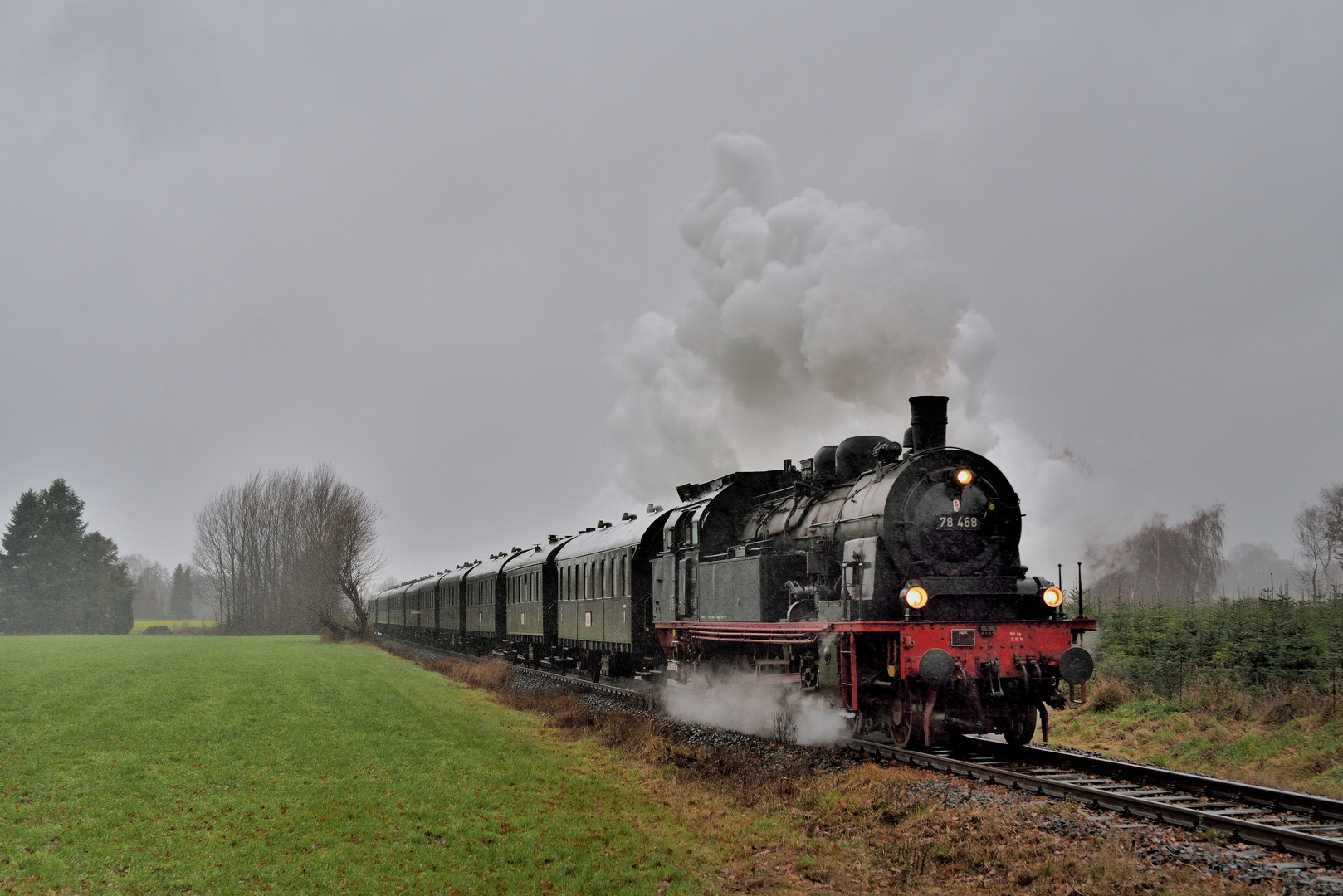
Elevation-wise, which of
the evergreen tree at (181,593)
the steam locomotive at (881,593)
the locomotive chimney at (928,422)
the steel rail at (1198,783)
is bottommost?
the evergreen tree at (181,593)

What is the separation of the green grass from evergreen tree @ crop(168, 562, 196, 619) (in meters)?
115

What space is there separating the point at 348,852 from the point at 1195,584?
5881cm

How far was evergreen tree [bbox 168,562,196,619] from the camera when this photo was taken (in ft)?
398

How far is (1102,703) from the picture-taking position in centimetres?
1666

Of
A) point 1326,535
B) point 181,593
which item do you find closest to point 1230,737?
point 1326,535

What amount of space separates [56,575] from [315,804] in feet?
244

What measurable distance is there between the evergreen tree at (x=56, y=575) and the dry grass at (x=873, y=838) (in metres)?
73.0

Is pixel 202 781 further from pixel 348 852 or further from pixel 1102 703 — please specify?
pixel 1102 703

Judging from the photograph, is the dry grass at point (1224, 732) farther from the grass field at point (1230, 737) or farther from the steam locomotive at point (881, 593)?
the steam locomotive at point (881, 593)

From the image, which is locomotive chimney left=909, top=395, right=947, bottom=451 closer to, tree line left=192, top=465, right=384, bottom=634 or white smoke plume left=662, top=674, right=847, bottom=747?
white smoke plume left=662, top=674, right=847, bottom=747

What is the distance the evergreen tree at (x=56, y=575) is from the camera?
232 feet

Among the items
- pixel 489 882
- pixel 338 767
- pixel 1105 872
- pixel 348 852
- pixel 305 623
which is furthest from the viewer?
pixel 305 623

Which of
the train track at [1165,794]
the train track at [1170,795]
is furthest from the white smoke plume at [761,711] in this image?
the train track at [1170,795]

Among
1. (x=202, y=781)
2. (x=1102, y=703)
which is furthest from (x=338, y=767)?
(x=1102, y=703)
